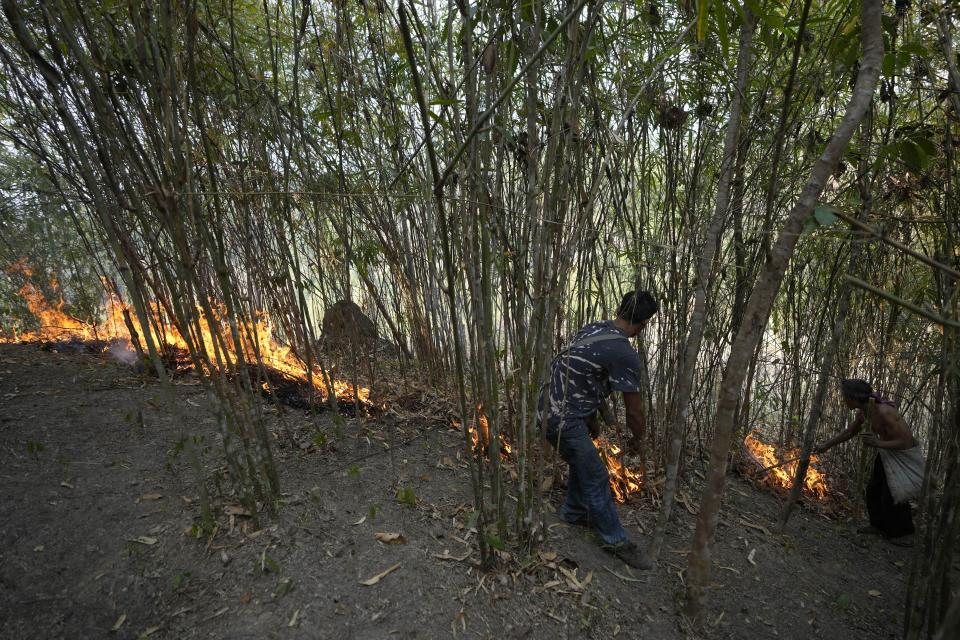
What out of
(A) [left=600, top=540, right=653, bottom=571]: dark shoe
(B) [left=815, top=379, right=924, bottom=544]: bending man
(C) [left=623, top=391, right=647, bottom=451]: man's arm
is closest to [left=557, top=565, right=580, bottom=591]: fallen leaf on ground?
(A) [left=600, top=540, right=653, bottom=571]: dark shoe

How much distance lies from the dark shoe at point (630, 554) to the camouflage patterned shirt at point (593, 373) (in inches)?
21.0

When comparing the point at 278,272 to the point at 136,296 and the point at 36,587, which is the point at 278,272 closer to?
the point at 136,296

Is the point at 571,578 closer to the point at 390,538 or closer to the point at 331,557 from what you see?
the point at 390,538

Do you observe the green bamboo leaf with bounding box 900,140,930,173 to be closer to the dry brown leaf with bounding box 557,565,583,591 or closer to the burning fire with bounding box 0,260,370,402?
the dry brown leaf with bounding box 557,565,583,591

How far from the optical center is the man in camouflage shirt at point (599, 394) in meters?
1.91

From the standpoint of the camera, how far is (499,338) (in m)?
1.98

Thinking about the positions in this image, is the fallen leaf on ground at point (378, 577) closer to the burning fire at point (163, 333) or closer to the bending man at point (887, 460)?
the burning fire at point (163, 333)

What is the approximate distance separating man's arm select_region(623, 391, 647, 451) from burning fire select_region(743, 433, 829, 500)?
1.32 metres

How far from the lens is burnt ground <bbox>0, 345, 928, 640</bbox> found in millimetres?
1396

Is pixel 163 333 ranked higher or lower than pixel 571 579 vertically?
higher

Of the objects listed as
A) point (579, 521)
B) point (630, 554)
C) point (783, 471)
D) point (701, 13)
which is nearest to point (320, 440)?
point (579, 521)

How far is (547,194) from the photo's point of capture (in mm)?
1296

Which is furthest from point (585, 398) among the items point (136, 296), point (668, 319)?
point (136, 296)

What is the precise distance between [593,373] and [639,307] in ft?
1.10
